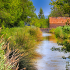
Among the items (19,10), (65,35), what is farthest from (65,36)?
(19,10)

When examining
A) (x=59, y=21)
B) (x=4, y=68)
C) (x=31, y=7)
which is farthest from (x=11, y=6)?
(x=59, y=21)

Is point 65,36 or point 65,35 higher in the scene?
point 65,36

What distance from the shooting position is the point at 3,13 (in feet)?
61.5

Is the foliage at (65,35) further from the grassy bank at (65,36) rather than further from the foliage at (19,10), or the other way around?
the foliage at (19,10)

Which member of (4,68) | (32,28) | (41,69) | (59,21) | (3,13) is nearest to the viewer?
(4,68)

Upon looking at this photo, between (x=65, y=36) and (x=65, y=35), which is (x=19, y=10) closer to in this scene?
(x=65, y=35)

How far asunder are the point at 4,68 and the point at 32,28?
74.9 feet

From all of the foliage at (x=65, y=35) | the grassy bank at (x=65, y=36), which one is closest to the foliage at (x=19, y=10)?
the grassy bank at (x=65, y=36)

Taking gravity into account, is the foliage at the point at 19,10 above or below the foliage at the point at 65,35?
above

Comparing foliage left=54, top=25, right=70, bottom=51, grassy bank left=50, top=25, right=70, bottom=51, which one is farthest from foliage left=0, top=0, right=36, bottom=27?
foliage left=54, top=25, right=70, bottom=51

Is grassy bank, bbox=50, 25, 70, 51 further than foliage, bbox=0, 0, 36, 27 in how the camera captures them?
No

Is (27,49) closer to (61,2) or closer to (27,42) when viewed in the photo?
(27,42)

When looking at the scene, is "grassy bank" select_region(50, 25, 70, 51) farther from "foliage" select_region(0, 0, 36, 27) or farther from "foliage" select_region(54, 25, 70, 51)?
"foliage" select_region(0, 0, 36, 27)

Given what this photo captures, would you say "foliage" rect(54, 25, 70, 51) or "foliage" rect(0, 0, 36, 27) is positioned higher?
"foliage" rect(0, 0, 36, 27)
